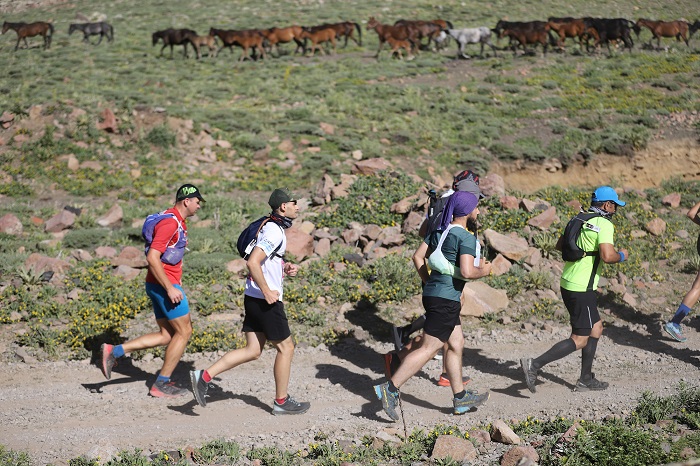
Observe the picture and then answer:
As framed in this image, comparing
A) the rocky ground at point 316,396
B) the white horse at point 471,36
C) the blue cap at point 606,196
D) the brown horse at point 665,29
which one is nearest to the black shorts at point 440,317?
the rocky ground at point 316,396

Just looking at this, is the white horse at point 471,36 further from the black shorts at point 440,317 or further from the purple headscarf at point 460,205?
the black shorts at point 440,317

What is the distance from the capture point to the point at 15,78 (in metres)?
23.5

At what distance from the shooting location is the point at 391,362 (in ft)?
21.9

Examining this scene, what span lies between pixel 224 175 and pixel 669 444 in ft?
37.8

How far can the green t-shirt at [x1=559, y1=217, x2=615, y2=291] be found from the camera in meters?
6.37

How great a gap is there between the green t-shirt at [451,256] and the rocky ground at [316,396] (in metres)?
1.15

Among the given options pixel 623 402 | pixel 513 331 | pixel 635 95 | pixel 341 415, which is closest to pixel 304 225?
pixel 513 331

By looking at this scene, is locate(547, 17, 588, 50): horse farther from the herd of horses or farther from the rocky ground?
the rocky ground

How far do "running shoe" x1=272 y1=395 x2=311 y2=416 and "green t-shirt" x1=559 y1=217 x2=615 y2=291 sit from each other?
107 inches

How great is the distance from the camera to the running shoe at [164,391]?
6.57 meters

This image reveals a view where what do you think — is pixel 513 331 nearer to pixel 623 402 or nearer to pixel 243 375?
pixel 623 402

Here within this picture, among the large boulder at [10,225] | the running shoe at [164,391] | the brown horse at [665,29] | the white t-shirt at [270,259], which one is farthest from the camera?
the brown horse at [665,29]

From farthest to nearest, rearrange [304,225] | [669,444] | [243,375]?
[304,225] < [243,375] < [669,444]

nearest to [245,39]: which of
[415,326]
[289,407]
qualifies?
[415,326]
